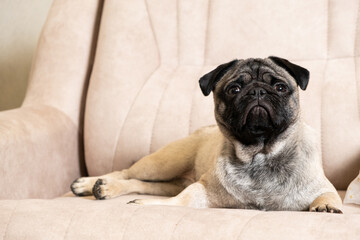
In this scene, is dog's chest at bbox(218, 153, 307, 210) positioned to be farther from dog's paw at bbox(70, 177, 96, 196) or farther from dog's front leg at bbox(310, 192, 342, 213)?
dog's paw at bbox(70, 177, 96, 196)

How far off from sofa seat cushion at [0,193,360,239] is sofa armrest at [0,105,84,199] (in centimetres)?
43

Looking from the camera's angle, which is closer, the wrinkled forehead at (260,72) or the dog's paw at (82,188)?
the wrinkled forehead at (260,72)

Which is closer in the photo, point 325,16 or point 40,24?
point 325,16

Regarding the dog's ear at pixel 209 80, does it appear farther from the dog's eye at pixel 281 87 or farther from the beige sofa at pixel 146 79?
the beige sofa at pixel 146 79

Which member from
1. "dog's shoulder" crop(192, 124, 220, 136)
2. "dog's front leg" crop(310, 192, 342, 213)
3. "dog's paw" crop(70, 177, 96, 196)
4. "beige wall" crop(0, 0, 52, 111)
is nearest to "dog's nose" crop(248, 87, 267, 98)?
"dog's front leg" crop(310, 192, 342, 213)

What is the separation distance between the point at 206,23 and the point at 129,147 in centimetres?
63

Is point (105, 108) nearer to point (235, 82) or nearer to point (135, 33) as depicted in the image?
point (135, 33)

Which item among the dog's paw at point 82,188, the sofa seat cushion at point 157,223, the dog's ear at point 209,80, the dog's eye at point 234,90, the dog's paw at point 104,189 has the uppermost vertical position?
the dog's ear at point 209,80

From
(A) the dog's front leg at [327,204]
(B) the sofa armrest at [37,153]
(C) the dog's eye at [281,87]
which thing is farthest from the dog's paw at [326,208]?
(B) the sofa armrest at [37,153]

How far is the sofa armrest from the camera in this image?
6.08ft

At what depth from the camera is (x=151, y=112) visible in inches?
88.3

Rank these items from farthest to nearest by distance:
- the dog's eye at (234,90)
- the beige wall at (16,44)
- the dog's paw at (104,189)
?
the beige wall at (16,44) → the dog's paw at (104,189) → the dog's eye at (234,90)

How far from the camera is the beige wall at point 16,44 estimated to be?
126 inches

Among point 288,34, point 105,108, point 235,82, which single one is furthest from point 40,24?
point 235,82
